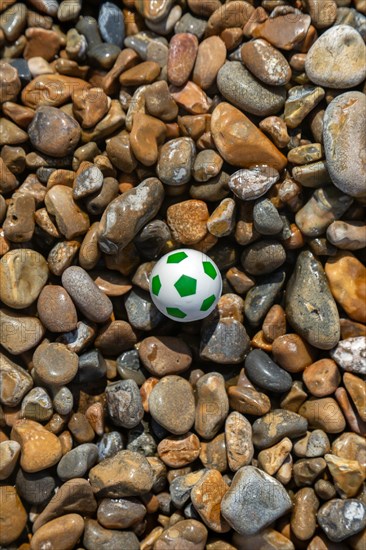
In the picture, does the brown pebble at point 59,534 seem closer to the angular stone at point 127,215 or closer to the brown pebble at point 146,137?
the angular stone at point 127,215

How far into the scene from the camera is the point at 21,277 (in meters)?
3.55

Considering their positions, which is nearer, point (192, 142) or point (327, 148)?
point (327, 148)

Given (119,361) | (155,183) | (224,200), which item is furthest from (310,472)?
(155,183)

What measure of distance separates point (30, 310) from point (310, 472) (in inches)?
76.7

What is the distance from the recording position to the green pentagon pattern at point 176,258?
3.35 metres

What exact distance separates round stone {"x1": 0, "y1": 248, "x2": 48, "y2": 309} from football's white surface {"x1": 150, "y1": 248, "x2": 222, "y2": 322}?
729 millimetres

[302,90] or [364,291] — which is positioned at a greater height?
[302,90]

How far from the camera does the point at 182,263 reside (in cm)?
332

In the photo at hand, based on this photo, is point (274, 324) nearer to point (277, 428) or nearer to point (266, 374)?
point (266, 374)

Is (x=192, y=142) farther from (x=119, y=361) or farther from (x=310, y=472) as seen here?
(x=310, y=472)

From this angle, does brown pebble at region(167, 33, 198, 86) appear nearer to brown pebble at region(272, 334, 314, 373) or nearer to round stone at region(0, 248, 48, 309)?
round stone at region(0, 248, 48, 309)

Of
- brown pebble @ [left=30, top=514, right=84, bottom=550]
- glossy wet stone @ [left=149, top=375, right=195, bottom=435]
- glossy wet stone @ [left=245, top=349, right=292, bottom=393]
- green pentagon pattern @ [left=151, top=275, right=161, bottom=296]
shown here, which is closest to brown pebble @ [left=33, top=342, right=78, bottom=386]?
glossy wet stone @ [left=149, top=375, right=195, bottom=435]

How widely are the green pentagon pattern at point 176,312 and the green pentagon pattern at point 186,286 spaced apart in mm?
124

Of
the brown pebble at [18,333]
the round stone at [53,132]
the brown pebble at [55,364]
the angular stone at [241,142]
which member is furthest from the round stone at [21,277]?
the angular stone at [241,142]
